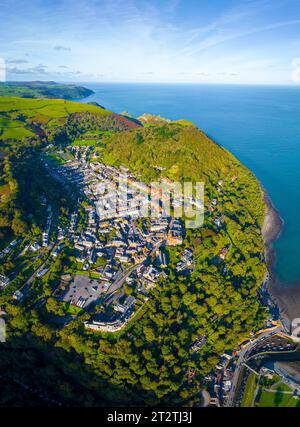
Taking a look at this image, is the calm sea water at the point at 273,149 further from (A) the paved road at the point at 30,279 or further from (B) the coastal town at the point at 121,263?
(A) the paved road at the point at 30,279

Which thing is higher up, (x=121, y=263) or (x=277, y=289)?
(x=121, y=263)

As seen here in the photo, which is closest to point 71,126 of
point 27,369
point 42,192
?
point 42,192

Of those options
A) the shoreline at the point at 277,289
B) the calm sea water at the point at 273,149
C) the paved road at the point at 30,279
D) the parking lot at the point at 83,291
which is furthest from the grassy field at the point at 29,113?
the shoreline at the point at 277,289

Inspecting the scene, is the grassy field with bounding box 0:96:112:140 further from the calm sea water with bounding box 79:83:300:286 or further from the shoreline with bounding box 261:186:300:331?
the shoreline with bounding box 261:186:300:331

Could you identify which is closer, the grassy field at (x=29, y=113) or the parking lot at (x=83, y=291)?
the parking lot at (x=83, y=291)

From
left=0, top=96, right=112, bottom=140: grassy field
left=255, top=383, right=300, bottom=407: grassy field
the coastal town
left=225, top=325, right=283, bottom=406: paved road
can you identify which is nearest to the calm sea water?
left=225, top=325, right=283, bottom=406: paved road

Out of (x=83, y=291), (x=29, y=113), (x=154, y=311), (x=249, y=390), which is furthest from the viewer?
(x=29, y=113)

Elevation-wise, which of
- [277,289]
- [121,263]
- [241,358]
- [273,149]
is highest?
[273,149]

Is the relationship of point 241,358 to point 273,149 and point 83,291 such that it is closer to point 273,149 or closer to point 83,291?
point 83,291

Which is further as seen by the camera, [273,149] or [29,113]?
[29,113]

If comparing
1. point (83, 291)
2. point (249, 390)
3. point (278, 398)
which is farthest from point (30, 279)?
point (278, 398)

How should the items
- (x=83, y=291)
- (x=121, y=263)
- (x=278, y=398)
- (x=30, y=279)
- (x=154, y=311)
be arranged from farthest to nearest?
(x=121, y=263) → (x=30, y=279) → (x=83, y=291) → (x=154, y=311) → (x=278, y=398)
